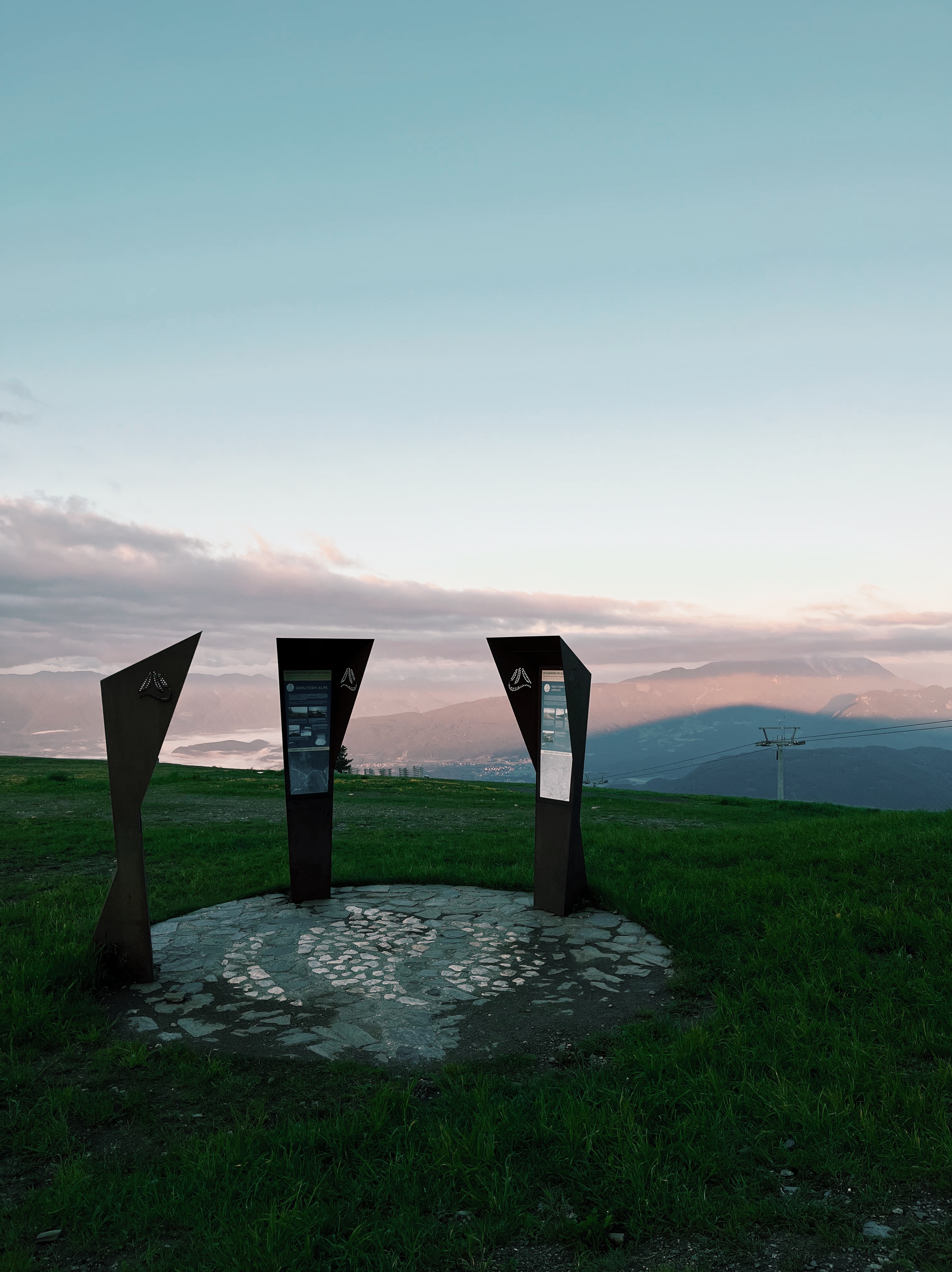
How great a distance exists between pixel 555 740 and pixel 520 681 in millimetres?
805

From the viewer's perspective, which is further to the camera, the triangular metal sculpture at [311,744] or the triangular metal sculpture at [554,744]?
→ the triangular metal sculpture at [311,744]

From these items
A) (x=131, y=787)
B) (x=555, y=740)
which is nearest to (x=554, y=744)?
(x=555, y=740)

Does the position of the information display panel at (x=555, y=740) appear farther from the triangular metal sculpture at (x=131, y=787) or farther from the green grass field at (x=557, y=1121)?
the triangular metal sculpture at (x=131, y=787)

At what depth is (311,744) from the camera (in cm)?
976

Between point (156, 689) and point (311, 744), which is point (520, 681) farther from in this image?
point (156, 689)

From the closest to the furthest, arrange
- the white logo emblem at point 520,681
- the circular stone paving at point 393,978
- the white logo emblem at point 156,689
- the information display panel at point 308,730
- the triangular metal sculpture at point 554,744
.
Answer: the circular stone paving at point 393,978, the white logo emblem at point 156,689, the triangular metal sculpture at point 554,744, the white logo emblem at point 520,681, the information display panel at point 308,730

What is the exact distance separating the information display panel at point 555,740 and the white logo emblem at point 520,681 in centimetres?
16

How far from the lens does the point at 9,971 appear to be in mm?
6672

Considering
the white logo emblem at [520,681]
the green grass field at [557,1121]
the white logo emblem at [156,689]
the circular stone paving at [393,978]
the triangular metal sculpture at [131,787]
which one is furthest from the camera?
the white logo emblem at [520,681]

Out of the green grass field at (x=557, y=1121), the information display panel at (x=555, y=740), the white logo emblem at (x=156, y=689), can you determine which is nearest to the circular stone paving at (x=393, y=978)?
the green grass field at (x=557, y=1121)

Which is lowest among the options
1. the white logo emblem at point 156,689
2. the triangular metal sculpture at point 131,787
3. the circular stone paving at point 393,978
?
the circular stone paving at point 393,978

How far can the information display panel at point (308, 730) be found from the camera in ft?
31.7

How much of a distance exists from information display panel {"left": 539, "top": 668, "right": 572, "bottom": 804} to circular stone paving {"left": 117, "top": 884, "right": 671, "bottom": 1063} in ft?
4.57

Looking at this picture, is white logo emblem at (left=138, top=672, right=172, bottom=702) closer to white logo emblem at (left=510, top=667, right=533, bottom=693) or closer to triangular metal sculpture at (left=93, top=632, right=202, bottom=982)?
triangular metal sculpture at (left=93, top=632, right=202, bottom=982)
